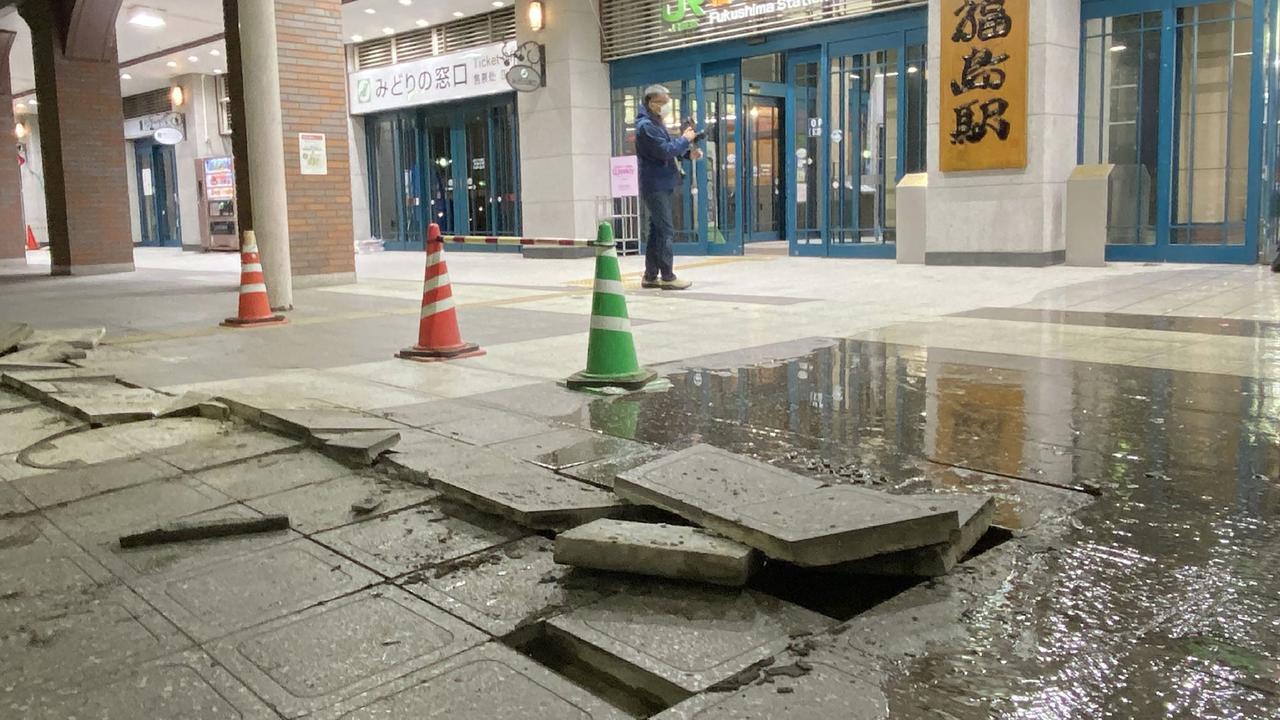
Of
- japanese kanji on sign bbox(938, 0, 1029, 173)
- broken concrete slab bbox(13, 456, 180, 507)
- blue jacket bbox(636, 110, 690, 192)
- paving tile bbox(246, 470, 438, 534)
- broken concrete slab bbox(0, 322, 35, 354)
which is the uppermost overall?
japanese kanji on sign bbox(938, 0, 1029, 173)

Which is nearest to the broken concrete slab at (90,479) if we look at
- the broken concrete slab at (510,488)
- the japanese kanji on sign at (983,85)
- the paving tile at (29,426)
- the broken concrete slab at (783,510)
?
the paving tile at (29,426)

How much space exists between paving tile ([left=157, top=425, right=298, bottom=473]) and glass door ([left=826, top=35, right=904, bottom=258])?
1159 centimetres

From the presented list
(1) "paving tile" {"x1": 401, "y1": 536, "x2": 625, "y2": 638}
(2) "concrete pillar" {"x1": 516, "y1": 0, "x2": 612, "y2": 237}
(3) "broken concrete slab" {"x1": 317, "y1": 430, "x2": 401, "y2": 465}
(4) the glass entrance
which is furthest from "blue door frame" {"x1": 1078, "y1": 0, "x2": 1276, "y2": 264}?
(4) the glass entrance

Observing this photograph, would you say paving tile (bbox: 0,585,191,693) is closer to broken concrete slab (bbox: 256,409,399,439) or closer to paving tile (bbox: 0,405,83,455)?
broken concrete slab (bbox: 256,409,399,439)

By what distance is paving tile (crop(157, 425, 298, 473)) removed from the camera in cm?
409

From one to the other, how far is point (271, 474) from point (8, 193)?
22.2 metres

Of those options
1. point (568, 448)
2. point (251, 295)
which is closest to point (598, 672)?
A: point (568, 448)

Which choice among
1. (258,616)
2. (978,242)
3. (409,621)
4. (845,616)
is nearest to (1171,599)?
(845,616)

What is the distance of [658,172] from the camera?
35.0ft

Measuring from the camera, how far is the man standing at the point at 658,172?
10477 millimetres

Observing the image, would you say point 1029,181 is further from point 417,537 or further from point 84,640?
point 84,640

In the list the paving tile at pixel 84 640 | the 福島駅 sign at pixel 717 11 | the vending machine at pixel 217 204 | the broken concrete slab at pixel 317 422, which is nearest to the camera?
the paving tile at pixel 84 640

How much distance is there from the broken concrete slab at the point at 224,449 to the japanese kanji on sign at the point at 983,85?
399 inches

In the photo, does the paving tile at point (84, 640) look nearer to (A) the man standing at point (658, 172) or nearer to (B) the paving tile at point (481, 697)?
(B) the paving tile at point (481, 697)
